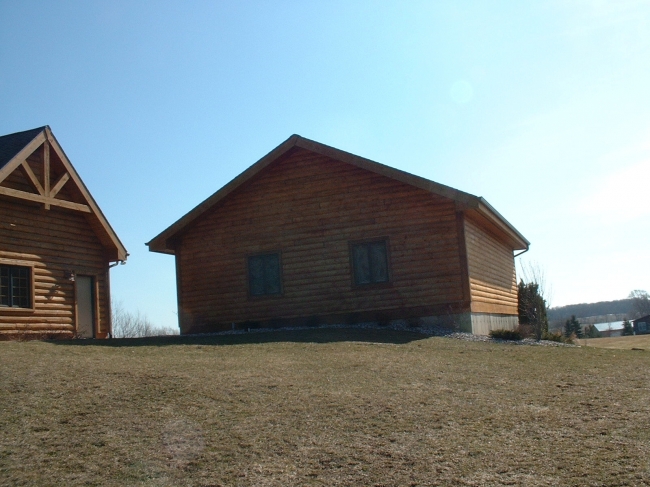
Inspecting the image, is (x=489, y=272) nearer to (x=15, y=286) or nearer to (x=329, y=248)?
(x=329, y=248)

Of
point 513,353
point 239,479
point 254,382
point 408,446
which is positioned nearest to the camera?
point 239,479

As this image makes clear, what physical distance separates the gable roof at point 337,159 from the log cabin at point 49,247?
1664 millimetres

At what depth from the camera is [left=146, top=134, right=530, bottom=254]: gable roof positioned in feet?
66.4

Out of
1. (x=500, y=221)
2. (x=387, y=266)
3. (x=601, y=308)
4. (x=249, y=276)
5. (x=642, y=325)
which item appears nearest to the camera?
(x=387, y=266)

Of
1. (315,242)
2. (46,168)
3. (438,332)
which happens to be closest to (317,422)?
(438,332)

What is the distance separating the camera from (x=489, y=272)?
24375mm

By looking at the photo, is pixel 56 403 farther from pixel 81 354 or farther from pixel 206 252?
pixel 206 252

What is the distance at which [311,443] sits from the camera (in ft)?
26.6

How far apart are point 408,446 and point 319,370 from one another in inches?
175

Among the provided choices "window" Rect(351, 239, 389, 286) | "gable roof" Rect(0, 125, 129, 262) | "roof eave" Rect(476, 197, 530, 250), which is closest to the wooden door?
"gable roof" Rect(0, 125, 129, 262)

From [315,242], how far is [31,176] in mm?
8368

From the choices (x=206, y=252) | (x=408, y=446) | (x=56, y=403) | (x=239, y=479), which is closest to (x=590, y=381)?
(x=408, y=446)

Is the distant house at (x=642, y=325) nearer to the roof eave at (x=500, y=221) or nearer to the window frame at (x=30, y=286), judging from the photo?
the roof eave at (x=500, y=221)

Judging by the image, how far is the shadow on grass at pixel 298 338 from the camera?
17141 millimetres
